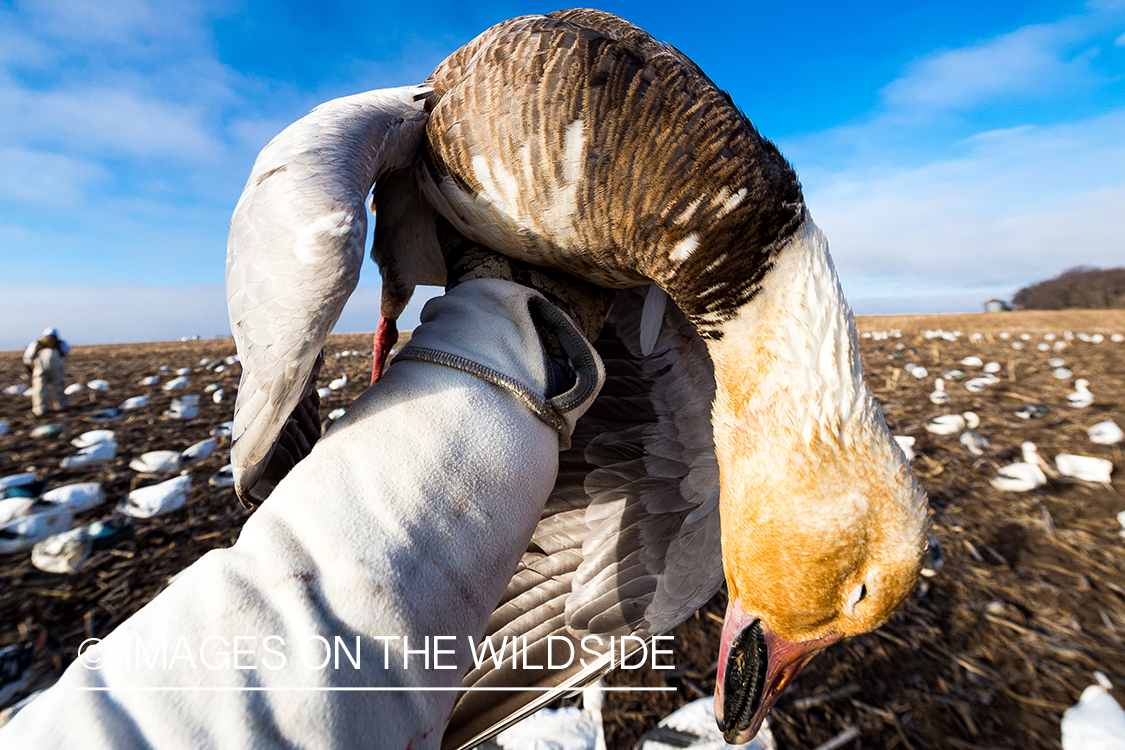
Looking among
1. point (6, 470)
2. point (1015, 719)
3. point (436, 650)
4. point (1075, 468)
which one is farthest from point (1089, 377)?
point (6, 470)

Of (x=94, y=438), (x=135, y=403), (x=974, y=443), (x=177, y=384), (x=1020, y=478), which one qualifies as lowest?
(x=1020, y=478)

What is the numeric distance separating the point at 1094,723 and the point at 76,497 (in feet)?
16.3

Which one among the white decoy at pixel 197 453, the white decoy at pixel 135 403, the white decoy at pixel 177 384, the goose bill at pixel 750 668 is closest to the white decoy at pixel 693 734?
the goose bill at pixel 750 668

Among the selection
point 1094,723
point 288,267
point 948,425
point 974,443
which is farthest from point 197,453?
point 948,425

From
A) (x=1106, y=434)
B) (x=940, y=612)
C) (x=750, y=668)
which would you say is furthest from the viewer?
(x=1106, y=434)

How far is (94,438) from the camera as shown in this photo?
4.15 metres

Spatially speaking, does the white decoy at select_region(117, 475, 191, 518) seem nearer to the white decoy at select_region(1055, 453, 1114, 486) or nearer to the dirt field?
the dirt field

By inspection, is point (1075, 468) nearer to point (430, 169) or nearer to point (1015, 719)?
point (1015, 719)

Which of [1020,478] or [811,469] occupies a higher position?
[811,469]

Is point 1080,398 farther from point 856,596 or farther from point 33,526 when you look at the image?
point 33,526

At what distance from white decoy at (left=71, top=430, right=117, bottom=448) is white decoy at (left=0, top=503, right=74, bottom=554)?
154cm

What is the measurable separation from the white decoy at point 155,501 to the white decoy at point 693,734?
3031mm

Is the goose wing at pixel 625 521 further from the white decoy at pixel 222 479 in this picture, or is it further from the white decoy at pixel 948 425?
the white decoy at pixel 948 425

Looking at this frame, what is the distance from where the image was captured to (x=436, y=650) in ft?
2.86
